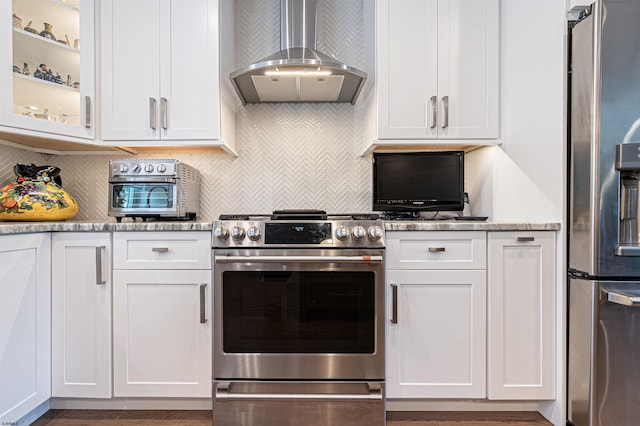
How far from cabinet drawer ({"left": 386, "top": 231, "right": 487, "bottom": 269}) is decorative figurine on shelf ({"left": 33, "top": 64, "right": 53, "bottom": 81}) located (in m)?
1.96

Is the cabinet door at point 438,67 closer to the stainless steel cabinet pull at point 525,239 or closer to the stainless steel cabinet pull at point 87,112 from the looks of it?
the stainless steel cabinet pull at point 525,239

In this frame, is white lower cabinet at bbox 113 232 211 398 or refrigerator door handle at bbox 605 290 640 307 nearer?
refrigerator door handle at bbox 605 290 640 307

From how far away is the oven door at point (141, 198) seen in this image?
1.89 meters

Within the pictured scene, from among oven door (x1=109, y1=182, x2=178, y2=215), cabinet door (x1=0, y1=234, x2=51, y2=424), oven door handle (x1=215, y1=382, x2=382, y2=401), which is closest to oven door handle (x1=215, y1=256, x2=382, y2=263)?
oven door (x1=109, y1=182, x2=178, y2=215)

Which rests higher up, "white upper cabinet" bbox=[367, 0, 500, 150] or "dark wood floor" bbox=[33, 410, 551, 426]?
"white upper cabinet" bbox=[367, 0, 500, 150]

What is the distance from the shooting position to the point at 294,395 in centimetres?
168

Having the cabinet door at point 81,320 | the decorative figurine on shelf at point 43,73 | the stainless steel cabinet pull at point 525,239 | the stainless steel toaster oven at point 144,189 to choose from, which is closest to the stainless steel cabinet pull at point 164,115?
the stainless steel toaster oven at point 144,189

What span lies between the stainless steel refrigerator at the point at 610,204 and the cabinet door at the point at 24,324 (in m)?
2.47

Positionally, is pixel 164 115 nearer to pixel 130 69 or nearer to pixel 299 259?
pixel 130 69

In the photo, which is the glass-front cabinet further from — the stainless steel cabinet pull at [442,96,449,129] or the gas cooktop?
the stainless steel cabinet pull at [442,96,449,129]

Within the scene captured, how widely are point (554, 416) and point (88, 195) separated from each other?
298 cm

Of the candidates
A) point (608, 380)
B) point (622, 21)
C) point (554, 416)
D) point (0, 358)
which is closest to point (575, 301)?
point (608, 380)

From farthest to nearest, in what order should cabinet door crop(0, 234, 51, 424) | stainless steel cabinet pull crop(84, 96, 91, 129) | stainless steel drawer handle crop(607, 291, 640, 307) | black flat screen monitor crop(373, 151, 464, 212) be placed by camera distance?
black flat screen monitor crop(373, 151, 464, 212)
stainless steel cabinet pull crop(84, 96, 91, 129)
cabinet door crop(0, 234, 51, 424)
stainless steel drawer handle crop(607, 291, 640, 307)

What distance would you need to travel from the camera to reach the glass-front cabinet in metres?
1.66
